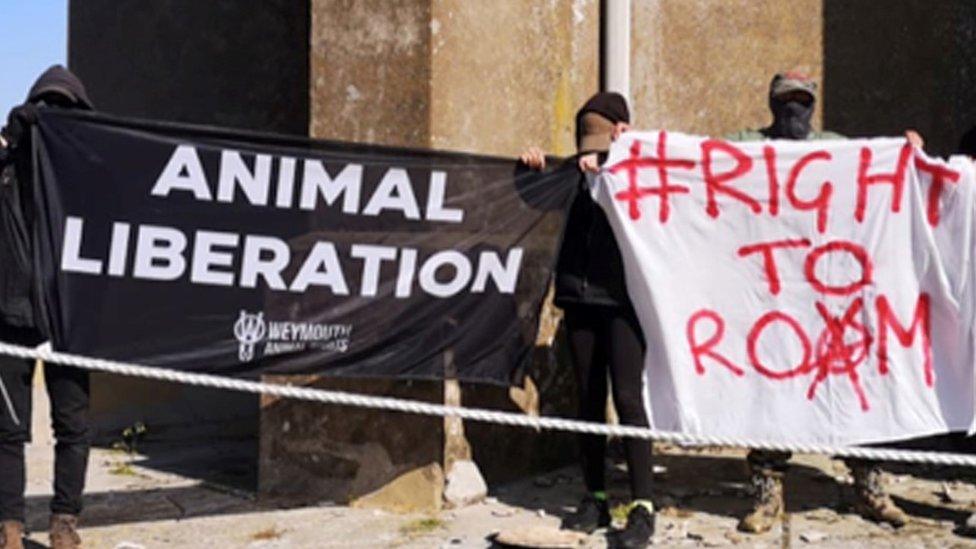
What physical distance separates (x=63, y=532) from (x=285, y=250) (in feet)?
4.85

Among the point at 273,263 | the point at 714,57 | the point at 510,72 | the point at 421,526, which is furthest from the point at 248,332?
the point at 714,57

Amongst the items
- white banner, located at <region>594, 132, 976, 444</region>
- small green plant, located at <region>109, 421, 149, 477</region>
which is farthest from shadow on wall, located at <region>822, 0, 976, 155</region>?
small green plant, located at <region>109, 421, 149, 477</region>

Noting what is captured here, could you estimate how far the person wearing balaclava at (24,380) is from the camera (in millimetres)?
5320

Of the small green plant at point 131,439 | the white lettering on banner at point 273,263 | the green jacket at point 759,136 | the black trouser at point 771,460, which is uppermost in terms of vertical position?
the green jacket at point 759,136

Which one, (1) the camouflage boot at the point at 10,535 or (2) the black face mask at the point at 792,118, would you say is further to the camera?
(2) the black face mask at the point at 792,118

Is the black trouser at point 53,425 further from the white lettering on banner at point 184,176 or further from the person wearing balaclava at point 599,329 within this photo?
the person wearing balaclava at point 599,329

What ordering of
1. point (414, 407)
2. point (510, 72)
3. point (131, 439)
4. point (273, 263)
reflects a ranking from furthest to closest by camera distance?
1. point (131, 439)
2. point (510, 72)
3. point (273, 263)
4. point (414, 407)

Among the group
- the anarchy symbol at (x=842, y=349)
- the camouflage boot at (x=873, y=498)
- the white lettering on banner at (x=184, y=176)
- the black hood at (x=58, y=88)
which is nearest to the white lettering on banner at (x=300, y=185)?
the white lettering on banner at (x=184, y=176)

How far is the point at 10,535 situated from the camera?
538cm

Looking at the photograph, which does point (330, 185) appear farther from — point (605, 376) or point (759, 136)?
point (759, 136)

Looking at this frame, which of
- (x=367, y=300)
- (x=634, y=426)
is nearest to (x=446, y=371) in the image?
(x=367, y=300)

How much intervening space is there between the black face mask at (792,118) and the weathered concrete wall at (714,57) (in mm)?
1471

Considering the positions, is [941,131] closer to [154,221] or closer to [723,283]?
[723,283]

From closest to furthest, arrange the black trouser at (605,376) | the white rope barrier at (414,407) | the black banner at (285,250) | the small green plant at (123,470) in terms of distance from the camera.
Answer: the white rope barrier at (414,407) → the black banner at (285,250) → the black trouser at (605,376) → the small green plant at (123,470)
